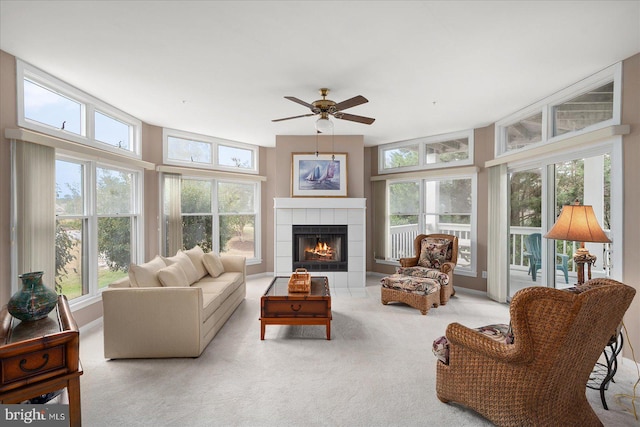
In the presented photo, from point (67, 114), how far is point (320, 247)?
398cm

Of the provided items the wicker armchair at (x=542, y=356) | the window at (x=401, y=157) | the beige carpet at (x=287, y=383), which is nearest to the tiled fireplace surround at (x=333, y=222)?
the window at (x=401, y=157)

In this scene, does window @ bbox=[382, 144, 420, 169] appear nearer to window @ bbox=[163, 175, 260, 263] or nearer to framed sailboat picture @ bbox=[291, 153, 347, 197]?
framed sailboat picture @ bbox=[291, 153, 347, 197]

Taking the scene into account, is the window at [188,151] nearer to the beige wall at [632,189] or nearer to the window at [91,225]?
the window at [91,225]

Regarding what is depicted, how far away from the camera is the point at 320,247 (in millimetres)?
5676

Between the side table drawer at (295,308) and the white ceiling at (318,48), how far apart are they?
2336 millimetres

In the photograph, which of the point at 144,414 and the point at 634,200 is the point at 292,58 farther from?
the point at 634,200

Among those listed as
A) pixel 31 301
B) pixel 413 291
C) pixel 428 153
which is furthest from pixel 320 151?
pixel 31 301

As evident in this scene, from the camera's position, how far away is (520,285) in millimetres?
4520

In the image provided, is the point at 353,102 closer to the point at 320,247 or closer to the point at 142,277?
the point at 142,277

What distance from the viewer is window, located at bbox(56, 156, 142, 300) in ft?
11.4

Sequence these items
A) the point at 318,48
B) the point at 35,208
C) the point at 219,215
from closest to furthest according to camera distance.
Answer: the point at 318,48 → the point at 35,208 → the point at 219,215

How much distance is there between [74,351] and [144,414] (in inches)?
29.9

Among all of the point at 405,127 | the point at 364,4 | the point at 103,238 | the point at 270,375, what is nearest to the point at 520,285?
the point at 405,127

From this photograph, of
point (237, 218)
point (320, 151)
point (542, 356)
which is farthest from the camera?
point (237, 218)
